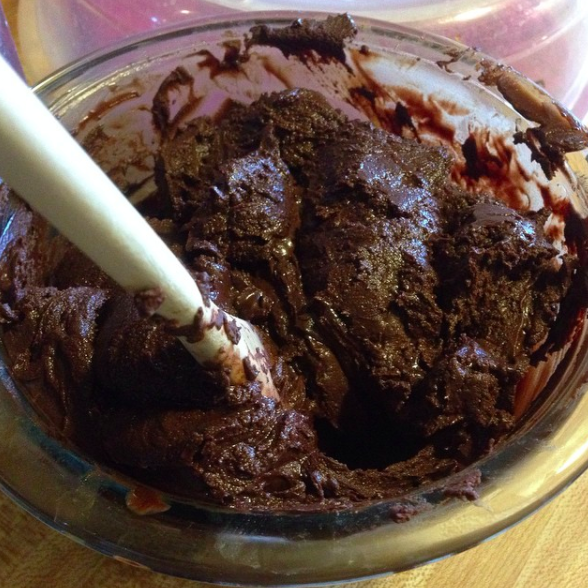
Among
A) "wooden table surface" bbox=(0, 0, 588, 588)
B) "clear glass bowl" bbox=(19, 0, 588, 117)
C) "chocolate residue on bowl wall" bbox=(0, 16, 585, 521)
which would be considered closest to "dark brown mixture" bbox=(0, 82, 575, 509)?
"chocolate residue on bowl wall" bbox=(0, 16, 585, 521)

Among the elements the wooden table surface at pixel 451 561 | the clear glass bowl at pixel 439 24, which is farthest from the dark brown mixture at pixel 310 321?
the clear glass bowl at pixel 439 24

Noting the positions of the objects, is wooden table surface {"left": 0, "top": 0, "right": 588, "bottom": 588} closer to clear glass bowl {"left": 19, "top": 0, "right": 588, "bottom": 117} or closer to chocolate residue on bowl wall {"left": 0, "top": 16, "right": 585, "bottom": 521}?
chocolate residue on bowl wall {"left": 0, "top": 16, "right": 585, "bottom": 521}

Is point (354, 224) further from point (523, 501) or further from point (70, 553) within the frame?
point (70, 553)

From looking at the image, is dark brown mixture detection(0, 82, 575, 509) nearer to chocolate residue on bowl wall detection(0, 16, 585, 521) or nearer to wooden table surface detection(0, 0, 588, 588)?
chocolate residue on bowl wall detection(0, 16, 585, 521)

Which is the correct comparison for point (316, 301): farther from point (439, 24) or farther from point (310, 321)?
point (439, 24)

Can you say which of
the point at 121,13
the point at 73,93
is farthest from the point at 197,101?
the point at 121,13

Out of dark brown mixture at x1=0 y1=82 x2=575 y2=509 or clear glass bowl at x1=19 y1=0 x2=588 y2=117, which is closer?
dark brown mixture at x1=0 y1=82 x2=575 y2=509

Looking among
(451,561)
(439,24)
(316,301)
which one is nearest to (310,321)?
(316,301)

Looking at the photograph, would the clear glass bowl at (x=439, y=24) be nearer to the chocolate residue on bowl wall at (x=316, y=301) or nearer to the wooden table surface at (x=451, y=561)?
the chocolate residue on bowl wall at (x=316, y=301)
